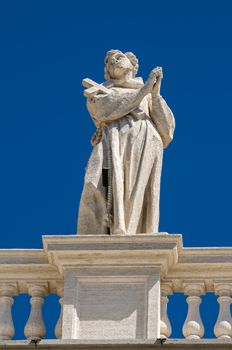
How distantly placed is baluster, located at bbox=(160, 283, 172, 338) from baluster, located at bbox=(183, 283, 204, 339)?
190mm

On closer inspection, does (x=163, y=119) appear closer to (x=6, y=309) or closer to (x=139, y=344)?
(x=6, y=309)

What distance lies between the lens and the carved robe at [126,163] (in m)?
17.2

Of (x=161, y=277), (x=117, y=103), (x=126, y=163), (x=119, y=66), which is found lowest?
(x=161, y=277)

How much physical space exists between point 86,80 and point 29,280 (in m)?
2.97

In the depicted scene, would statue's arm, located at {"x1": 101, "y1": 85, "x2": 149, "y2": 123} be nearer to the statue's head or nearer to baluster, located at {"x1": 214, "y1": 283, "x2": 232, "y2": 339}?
the statue's head

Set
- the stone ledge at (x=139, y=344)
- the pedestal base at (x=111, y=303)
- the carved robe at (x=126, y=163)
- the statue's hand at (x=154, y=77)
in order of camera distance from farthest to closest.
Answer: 1. the statue's hand at (x=154, y=77)
2. the carved robe at (x=126, y=163)
3. the pedestal base at (x=111, y=303)
4. the stone ledge at (x=139, y=344)

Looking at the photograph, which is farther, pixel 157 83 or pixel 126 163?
pixel 157 83

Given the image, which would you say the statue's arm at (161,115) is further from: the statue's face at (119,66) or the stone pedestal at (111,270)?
the stone pedestal at (111,270)

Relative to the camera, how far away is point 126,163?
17.6m

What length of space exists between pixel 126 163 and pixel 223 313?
235cm

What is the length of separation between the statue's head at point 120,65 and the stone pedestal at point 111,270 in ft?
9.37

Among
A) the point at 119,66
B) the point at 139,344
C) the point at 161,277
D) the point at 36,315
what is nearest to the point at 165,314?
the point at 161,277

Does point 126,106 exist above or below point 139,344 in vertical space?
above

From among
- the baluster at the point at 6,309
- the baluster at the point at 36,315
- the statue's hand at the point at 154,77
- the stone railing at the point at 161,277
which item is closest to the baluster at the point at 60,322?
the stone railing at the point at 161,277
